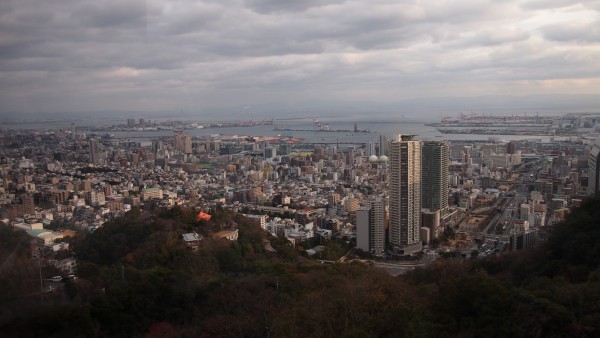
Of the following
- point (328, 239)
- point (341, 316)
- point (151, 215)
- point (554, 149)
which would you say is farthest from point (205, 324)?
point (554, 149)

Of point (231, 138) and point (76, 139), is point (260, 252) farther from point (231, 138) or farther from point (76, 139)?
point (231, 138)

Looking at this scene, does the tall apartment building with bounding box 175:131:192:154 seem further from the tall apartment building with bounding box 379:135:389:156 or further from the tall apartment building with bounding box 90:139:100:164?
the tall apartment building with bounding box 379:135:389:156

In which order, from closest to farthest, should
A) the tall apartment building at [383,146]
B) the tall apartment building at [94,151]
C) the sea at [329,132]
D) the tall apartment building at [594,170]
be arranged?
the tall apartment building at [594,170] → the tall apartment building at [94,151] → the sea at [329,132] → the tall apartment building at [383,146]

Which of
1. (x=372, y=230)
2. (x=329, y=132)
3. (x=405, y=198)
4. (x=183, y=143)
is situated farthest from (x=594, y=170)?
(x=329, y=132)

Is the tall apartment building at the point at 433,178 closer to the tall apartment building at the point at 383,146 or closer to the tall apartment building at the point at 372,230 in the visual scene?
the tall apartment building at the point at 372,230

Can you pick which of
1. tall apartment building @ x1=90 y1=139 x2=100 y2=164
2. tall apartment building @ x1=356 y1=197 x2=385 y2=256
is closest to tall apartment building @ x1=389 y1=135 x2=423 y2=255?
tall apartment building @ x1=356 y1=197 x2=385 y2=256

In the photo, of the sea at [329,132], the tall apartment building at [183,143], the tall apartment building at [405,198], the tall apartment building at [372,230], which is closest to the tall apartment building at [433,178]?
the sea at [329,132]
